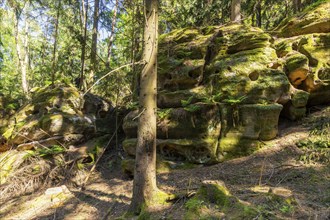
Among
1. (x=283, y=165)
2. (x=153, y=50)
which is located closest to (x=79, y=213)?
(x=153, y=50)

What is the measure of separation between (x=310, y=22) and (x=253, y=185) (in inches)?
295

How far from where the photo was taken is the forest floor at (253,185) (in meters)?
4.49

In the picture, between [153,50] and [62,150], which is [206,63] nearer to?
[153,50]

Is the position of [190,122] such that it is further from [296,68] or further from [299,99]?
[296,68]

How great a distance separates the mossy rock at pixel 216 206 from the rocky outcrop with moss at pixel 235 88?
2707 millimetres

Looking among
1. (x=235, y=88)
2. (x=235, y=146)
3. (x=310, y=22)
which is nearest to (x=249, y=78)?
(x=235, y=88)

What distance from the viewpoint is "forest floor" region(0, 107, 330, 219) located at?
4488 millimetres

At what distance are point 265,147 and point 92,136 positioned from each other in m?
7.31

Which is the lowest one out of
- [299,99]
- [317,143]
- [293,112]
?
[317,143]

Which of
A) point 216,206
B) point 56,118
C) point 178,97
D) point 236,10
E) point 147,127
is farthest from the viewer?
point 236,10

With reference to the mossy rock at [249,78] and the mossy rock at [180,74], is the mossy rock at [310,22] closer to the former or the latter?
the mossy rock at [249,78]

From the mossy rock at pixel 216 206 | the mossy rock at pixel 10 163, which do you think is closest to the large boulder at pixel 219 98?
the mossy rock at pixel 216 206

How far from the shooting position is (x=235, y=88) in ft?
26.5

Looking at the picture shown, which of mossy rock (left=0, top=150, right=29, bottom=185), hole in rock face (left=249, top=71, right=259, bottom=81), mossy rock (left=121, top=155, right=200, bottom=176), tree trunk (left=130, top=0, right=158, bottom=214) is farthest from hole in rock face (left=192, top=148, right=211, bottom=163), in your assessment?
mossy rock (left=0, top=150, right=29, bottom=185)
